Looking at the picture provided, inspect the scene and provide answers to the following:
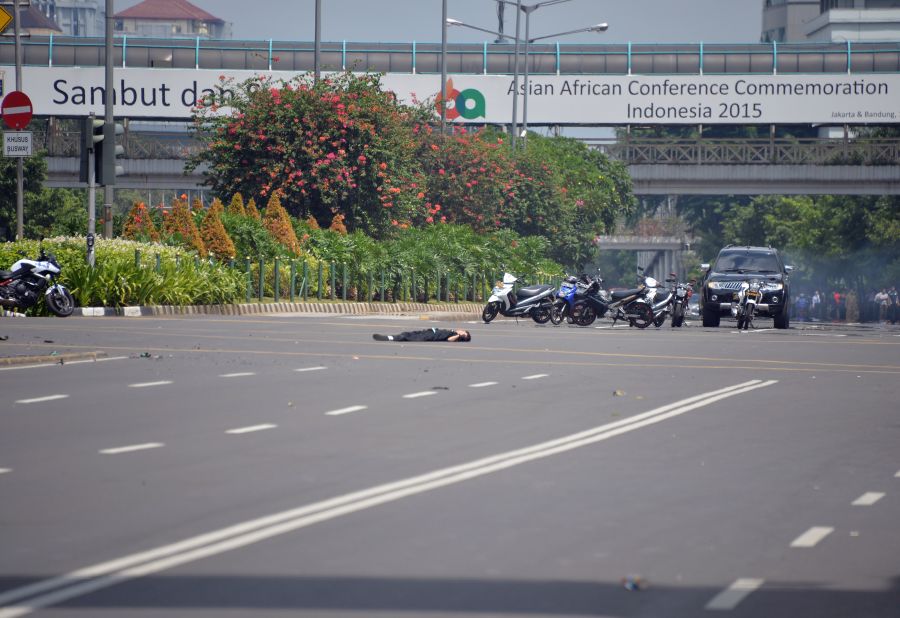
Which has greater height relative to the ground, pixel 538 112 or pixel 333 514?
pixel 538 112

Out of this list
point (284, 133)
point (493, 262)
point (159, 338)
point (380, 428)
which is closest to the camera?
point (380, 428)

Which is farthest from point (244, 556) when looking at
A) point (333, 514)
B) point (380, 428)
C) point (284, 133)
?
point (284, 133)

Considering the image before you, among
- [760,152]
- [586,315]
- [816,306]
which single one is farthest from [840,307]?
[586,315]

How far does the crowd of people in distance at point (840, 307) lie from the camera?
8006cm

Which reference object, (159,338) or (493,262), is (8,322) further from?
(493,262)

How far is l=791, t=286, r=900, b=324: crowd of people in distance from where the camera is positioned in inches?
3152

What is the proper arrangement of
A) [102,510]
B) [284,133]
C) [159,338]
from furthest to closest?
[284,133], [159,338], [102,510]

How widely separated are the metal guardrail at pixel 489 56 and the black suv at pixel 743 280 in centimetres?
4664

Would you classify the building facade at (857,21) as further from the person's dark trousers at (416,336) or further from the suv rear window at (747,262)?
the person's dark trousers at (416,336)

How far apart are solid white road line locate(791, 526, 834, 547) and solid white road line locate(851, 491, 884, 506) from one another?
1.01 metres

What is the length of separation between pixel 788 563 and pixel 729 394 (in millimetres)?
9476

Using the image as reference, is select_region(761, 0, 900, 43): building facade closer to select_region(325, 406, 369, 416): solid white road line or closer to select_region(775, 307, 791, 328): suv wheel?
select_region(775, 307, 791, 328): suv wheel

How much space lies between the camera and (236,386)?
16422 mm

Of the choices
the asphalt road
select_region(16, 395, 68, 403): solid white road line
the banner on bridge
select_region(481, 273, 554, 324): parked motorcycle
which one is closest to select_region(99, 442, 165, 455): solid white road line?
the asphalt road
